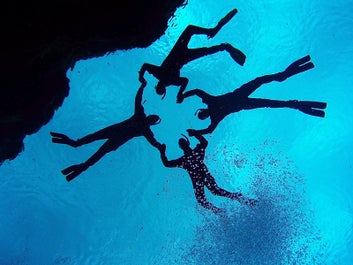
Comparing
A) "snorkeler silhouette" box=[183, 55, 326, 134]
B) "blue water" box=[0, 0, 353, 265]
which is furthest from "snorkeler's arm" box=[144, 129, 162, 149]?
"blue water" box=[0, 0, 353, 265]

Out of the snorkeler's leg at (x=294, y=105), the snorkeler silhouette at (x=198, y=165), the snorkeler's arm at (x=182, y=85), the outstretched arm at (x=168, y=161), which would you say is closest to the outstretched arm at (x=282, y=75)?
the snorkeler's leg at (x=294, y=105)

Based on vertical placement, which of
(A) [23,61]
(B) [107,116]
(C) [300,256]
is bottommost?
(C) [300,256]

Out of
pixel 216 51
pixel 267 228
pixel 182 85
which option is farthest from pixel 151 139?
pixel 267 228

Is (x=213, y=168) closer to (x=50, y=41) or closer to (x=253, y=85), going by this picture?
(x=253, y=85)

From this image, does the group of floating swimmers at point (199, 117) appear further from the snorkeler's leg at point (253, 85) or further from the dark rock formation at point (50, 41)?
the dark rock formation at point (50, 41)

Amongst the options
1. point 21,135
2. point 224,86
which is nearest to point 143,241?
point 224,86

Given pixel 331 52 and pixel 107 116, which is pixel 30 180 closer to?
pixel 107 116
